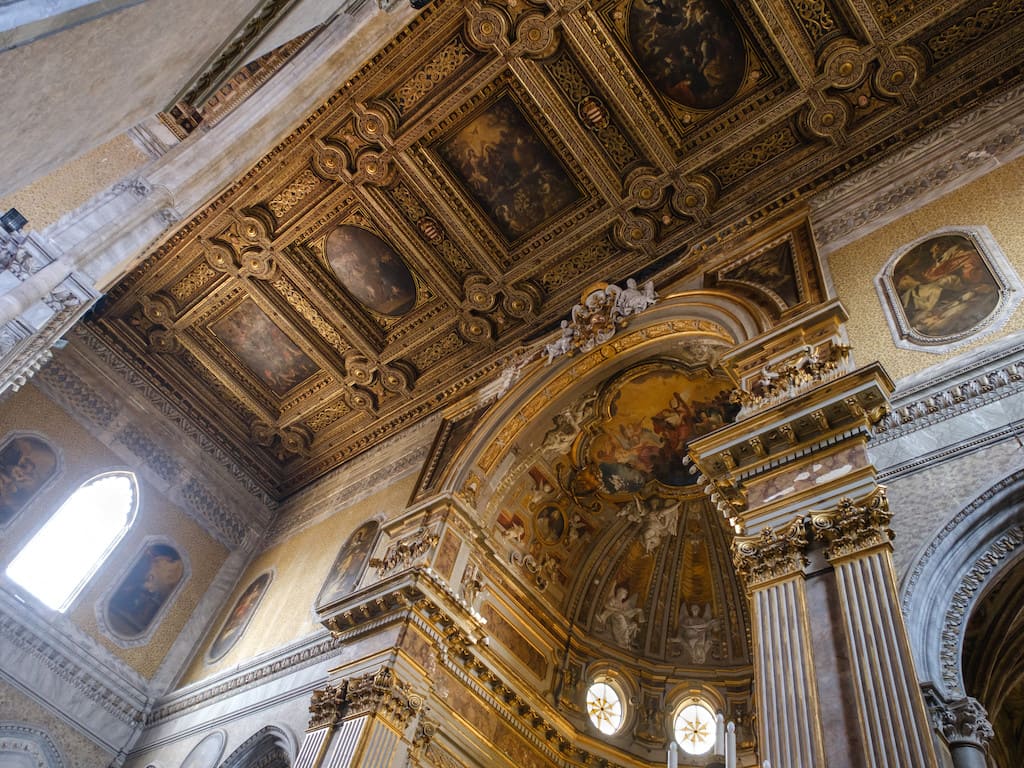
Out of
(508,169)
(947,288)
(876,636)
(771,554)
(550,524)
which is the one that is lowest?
(876,636)

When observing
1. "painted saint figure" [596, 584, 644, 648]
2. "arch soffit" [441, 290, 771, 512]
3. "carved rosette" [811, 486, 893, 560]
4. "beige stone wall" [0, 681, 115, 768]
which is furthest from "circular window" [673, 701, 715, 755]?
"beige stone wall" [0, 681, 115, 768]

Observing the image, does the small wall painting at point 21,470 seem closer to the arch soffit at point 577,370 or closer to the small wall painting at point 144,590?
the small wall painting at point 144,590

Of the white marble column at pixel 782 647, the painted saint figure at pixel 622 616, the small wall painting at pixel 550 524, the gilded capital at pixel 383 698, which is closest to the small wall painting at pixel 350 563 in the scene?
the small wall painting at pixel 550 524

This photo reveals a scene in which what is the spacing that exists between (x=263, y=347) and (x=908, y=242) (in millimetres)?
10154

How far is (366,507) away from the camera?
12.7m

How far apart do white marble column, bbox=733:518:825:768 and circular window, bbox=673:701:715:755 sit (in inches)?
255

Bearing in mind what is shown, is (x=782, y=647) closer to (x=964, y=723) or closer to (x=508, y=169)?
(x=964, y=723)

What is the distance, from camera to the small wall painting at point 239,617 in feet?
40.9

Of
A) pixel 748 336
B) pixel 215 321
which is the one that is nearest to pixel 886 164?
pixel 748 336

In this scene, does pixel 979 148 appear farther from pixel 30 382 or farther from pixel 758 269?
pixel 30 382

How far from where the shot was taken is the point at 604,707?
38.0ft

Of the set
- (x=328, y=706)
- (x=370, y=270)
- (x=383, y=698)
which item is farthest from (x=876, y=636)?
(x=370, y=270)

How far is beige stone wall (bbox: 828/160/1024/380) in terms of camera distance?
6.76 metres

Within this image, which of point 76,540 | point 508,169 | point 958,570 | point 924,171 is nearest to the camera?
point 958,570
